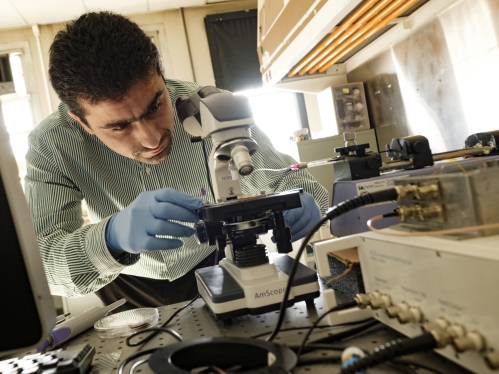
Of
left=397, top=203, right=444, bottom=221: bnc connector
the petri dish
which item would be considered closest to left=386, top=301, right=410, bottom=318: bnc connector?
left=397, top=203, right=444, bottom=221: bnc connector

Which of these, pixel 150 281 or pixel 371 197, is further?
pixel 150 281

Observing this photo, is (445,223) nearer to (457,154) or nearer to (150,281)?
(457,154)

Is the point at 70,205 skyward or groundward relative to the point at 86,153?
groundward

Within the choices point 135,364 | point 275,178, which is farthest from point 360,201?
point 275,178

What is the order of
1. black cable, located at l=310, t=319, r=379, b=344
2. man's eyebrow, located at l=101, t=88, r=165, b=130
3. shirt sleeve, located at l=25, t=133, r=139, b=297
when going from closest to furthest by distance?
black cable, located at l=310, t=319, r=379, b=344 < shirt sleeve, located at l=25, t=133, r=139, b=297 < man's eyebrow, located at l=101, t=88, r=165, b=130

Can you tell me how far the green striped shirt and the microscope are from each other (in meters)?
0.37

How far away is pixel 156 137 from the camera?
1.28m

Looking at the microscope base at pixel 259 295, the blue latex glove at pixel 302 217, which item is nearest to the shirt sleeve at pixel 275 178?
the blue latex glove at pixel 302 217

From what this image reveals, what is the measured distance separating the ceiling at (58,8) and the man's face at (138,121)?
2535 millimetres

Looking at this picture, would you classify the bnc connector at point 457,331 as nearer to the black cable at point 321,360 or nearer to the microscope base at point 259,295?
the black cable at point 321,360

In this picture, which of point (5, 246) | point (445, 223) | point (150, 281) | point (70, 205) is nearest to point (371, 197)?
point (445, 223)

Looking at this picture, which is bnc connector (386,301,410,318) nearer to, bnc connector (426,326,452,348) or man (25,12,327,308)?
bnc connector (426,326,452,348)

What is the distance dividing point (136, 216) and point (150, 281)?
2.69 feet

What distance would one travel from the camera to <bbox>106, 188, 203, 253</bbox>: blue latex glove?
38.4 inches
